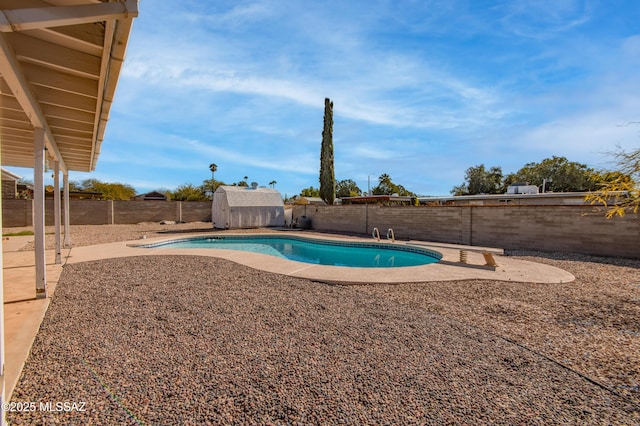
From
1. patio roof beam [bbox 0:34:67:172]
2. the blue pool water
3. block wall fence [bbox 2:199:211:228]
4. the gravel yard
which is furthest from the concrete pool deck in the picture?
block wall fence [bbox 2:199:211:228]

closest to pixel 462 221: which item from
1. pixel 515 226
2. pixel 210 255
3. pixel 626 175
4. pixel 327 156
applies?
pixel 515 226

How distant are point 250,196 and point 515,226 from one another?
1510 cm

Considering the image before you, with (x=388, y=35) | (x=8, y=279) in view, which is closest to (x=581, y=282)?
(x=388, y=35)

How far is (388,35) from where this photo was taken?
9086 millimetres

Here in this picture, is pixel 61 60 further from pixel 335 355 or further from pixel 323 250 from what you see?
pixel 323 250

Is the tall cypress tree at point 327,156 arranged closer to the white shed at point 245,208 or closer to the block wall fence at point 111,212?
the white shed at point 245,208

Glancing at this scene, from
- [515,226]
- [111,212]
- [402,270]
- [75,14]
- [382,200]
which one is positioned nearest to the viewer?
[75,14]

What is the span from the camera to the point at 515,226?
11.3 meters

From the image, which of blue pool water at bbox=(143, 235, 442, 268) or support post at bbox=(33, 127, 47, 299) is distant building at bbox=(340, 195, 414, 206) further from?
support post at bbox=(33, 127, 47, 299)

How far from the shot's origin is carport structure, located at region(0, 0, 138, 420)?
2211 mm

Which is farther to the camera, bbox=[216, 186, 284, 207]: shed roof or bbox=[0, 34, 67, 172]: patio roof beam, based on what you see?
bbox=[216, 186, 284, 207]: shed roof

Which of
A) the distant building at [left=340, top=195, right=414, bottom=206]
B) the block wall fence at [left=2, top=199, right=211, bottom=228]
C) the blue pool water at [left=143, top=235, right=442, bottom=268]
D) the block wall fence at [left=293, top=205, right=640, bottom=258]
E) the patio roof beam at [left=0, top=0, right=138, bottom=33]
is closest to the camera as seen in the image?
the patio roof beam at [left=0, top=0, right=138, bottom=33]

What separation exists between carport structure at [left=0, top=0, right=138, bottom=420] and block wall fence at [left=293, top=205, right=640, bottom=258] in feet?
38.0

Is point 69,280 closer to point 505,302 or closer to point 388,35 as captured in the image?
point 505,302
